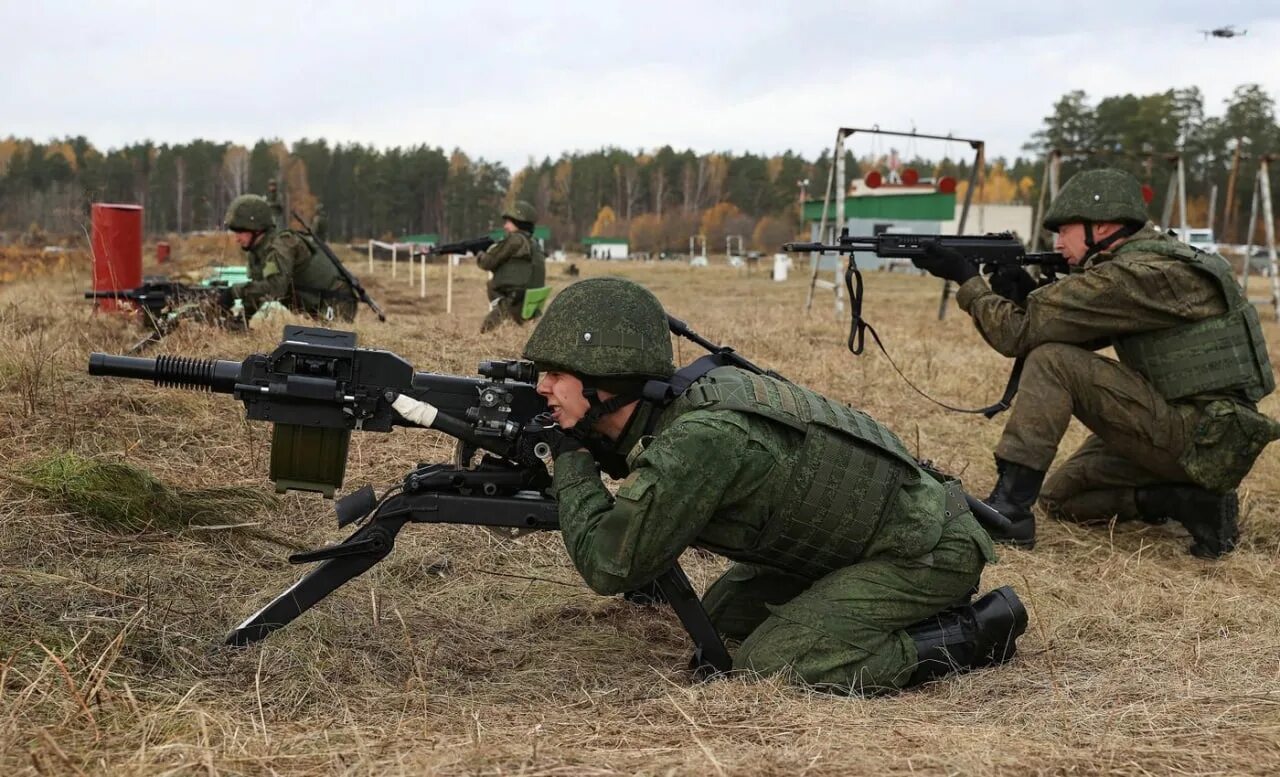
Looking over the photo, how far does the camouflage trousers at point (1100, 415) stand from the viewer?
5562 mm

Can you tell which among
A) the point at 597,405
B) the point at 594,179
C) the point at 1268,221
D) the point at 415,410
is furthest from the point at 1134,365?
the point at 594,179

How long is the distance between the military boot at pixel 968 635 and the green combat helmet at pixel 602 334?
1.34m

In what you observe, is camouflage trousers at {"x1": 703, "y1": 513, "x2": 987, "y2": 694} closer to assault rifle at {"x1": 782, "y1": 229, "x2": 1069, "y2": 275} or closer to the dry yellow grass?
the dry yellow grass

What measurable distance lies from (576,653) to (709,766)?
4.84 ft

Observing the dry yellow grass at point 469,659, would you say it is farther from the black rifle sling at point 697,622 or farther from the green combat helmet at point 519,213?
the green combat helmet at point 519,213

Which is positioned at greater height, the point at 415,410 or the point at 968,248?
the point at 968,248

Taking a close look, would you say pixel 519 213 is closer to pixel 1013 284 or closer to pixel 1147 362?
pixel 1013 284

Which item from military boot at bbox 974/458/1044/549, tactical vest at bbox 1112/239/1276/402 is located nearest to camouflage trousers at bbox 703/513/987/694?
military boot at bbox 974/458/1044/549

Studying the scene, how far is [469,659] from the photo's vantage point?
3807 millimetres

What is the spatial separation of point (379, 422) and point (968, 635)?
2116mm

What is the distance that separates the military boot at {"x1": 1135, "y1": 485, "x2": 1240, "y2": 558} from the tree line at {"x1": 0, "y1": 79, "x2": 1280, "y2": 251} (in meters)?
35.4

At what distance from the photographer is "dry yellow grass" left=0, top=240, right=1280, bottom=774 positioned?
2.63 metres

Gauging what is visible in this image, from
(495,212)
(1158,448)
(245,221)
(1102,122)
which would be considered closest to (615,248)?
(495,212)

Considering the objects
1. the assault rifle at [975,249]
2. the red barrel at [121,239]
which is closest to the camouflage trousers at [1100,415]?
the assault rifle at [975,249]
